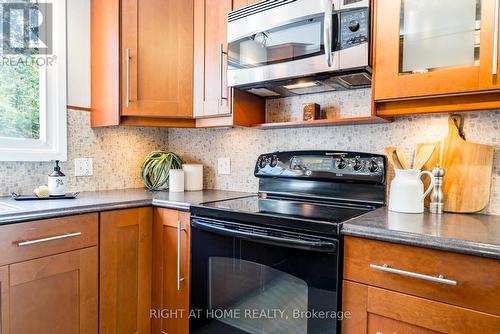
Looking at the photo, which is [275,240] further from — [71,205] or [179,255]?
[71,205]

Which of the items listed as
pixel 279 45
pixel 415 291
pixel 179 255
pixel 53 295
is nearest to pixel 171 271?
pixel 179 255

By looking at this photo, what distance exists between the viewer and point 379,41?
1.35 m

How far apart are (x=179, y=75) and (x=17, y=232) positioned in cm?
121

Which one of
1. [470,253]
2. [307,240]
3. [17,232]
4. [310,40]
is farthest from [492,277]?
[17,232]

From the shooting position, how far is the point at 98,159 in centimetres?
211

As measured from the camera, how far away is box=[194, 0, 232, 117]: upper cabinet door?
184 cm

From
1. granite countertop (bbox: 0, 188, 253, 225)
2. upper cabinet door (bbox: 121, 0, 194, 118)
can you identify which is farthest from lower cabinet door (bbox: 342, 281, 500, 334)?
upper cabinet door (bbox: 121, 0, 194, 118)

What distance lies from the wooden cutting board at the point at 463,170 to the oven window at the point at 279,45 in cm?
70

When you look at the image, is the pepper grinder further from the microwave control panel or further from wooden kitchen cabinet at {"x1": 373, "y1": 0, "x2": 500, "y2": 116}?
the microwave control panel

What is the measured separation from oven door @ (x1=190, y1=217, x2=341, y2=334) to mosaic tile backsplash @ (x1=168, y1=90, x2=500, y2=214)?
69 cm

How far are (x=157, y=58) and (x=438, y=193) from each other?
1701 millimetres

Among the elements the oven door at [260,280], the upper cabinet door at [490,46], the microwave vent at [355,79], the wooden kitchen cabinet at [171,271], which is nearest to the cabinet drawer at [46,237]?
the wooden kitchen cabinet at [171,271]

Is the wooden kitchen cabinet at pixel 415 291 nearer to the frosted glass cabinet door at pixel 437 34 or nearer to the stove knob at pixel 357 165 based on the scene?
the stove knob at pixel 357 165

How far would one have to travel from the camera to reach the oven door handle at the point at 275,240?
113 centimetres
